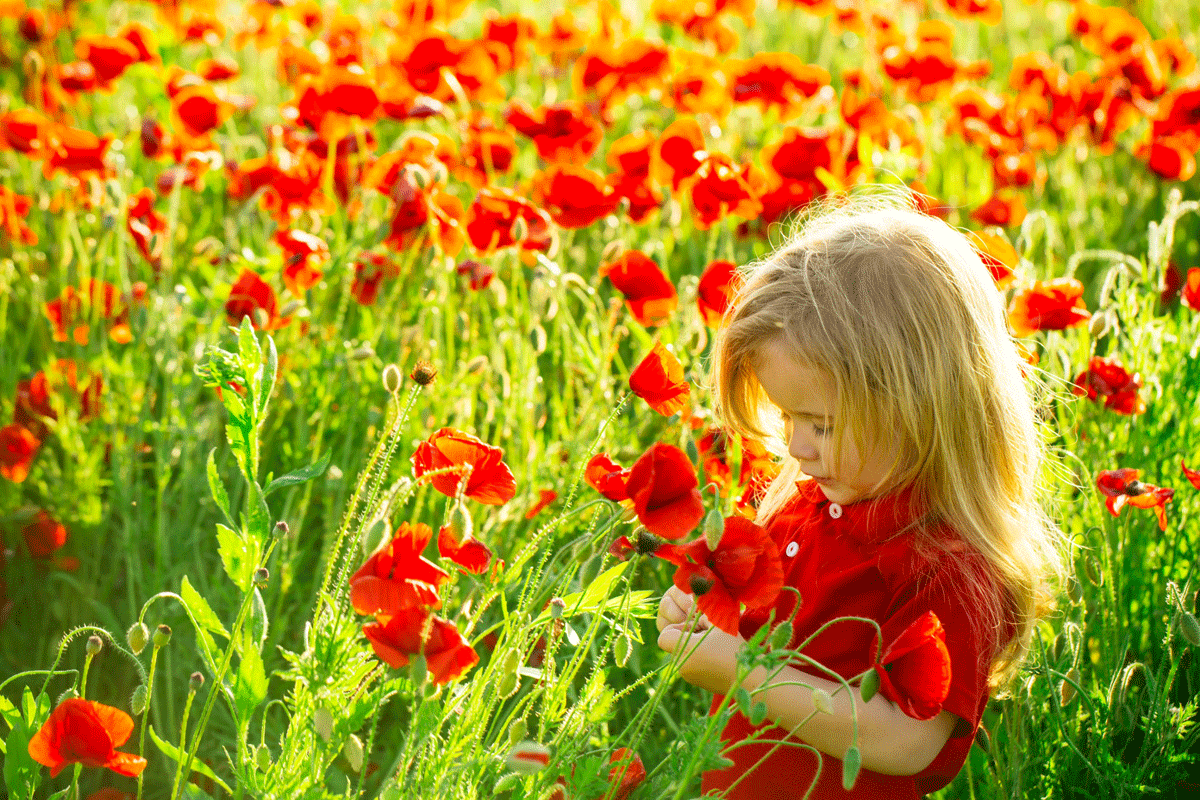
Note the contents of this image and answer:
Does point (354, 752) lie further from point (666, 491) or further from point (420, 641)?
point (666, 491)

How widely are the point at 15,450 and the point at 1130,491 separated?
1815 mm

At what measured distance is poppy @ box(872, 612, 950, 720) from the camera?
1.02 m

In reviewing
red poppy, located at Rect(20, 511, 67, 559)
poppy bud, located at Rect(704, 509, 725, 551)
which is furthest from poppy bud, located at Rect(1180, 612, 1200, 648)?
red poppy, located at Rect(20, 511, 67, 559)

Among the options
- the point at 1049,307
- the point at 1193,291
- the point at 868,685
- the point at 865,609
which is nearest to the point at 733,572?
the point at 868,685

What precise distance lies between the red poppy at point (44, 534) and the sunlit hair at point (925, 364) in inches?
52.7

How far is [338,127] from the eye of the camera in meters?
2.54

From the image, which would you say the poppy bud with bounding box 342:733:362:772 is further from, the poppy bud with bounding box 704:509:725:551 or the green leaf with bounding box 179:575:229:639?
the poppy bud with bounding box 704:509:725:551

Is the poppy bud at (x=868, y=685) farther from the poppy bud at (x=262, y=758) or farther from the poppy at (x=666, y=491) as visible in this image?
the poppy bud at (x=262, y=758)

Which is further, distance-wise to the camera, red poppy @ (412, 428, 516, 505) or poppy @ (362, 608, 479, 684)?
red poppy @ (412, 428, 516, 505)

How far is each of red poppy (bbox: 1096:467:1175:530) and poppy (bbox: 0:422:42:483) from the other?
1.76 m

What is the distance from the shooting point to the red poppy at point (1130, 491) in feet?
4.95

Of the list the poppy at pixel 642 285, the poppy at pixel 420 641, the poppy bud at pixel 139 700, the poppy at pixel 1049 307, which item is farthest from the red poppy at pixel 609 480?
the poppy at pixel 1049 307

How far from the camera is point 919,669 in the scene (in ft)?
3.38

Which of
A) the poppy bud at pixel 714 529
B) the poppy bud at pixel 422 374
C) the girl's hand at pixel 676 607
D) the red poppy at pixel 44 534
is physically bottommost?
the red poppy at pixel 44 534
